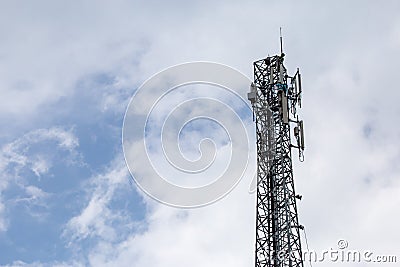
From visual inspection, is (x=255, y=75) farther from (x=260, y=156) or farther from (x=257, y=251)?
(x=257, y=251)

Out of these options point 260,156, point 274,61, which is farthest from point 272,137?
point 274,61

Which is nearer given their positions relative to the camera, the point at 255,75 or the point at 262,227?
the point at 262,227

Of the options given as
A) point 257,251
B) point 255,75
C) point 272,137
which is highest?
point 255,75

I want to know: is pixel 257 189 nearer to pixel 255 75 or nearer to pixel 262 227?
pixel 262 227

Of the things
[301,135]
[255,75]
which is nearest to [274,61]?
[255,75]

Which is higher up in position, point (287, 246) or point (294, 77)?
point (294, 77)

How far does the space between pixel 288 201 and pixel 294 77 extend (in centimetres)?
1030

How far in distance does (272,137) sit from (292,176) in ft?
11.6

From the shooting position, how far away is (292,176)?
58.6m

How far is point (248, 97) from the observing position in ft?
198

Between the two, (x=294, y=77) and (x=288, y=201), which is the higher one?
(x=294, y=77)

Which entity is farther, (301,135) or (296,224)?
(301,135)

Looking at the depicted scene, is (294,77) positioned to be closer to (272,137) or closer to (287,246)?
(272,137)

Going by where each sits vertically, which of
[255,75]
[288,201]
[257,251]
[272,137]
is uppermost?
[255,75]
